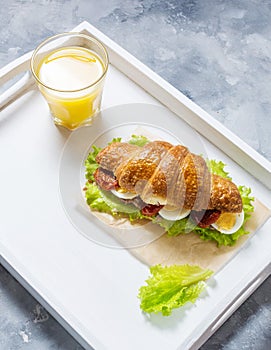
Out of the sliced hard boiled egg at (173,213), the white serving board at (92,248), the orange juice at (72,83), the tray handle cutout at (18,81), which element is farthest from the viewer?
the tray handle cutout at (18,81)

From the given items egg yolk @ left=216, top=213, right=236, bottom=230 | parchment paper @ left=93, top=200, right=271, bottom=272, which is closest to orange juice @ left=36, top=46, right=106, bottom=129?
parchment paper @ left=93, top=200, right=271, bottom=272

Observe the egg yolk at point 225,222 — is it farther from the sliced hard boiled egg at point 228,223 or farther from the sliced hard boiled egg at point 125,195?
the sliced hard boiled egg at point 125,195

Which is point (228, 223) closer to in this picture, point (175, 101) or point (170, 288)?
Result: point (170, 288)

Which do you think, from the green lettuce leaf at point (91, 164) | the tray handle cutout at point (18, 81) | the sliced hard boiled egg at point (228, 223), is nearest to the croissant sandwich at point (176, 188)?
the sliced hard boiled egg at point (228, 223)

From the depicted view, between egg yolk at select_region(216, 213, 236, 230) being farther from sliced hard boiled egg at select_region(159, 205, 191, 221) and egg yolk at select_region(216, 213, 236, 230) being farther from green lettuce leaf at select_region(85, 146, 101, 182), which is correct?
green lettuce leaf at select_region(85, 146, 101, 182)

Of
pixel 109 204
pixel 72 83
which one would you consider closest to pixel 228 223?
pixel 109 204

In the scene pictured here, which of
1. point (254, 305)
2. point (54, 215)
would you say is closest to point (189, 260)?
point (254, 305)
